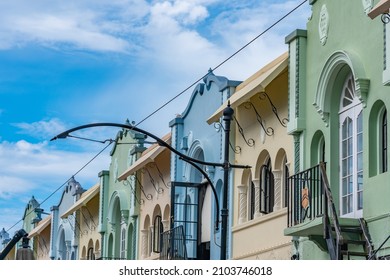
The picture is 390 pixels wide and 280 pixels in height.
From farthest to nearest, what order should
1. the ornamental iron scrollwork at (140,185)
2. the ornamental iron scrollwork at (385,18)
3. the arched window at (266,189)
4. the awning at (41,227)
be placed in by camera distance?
the awning at (41,227)
the ornamental iron scrollwork at (140,185)
the arched window at (266,189)
the ornamental iron scrollwork at (385,18)

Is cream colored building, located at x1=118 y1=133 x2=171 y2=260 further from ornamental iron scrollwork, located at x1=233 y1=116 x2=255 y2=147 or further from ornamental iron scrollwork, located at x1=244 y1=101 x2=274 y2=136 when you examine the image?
ornamental iron scrollwork, located at x1=244 y1=101 x2=274 y2=136

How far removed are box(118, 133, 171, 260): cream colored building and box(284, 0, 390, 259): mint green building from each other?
30.8ft

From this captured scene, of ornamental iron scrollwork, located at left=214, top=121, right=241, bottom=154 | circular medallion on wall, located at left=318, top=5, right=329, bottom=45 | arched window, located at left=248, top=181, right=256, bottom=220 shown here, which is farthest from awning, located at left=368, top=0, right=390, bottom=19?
ornamental iron scrollwork, located at left=214, top=121, right=241, bottom=154

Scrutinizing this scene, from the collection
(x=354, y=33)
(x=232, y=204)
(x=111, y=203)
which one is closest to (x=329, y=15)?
(x=354, y=33)

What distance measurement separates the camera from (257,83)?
21.2 meters

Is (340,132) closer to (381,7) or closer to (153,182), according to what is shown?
(381,7)

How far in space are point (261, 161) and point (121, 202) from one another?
1170 cm

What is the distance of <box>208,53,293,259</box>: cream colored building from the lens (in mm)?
21438

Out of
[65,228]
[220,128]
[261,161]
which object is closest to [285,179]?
[261,161]

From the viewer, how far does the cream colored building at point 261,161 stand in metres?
21.4

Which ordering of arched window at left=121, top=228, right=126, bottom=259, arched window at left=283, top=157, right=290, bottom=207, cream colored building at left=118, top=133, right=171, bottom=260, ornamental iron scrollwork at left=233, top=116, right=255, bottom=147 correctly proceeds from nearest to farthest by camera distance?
arched window at left=283, top=157, right=290, bottom=207
ornamental iron scrollwork at left=233, top=116, right=255, bottom=147
cream colored building at left=118, top=133, right=171, bottom=260
arched window at left=121, top=228, right=126, bottom=259

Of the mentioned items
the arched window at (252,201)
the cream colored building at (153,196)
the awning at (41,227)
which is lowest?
the arched window at (252,201)

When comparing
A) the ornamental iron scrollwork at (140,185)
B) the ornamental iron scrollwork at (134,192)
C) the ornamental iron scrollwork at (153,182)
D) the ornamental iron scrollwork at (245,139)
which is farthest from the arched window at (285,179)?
the ornamental iron scrollwork at (134,192)

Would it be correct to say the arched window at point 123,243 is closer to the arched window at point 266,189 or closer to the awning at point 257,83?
the awning at point 257,83
